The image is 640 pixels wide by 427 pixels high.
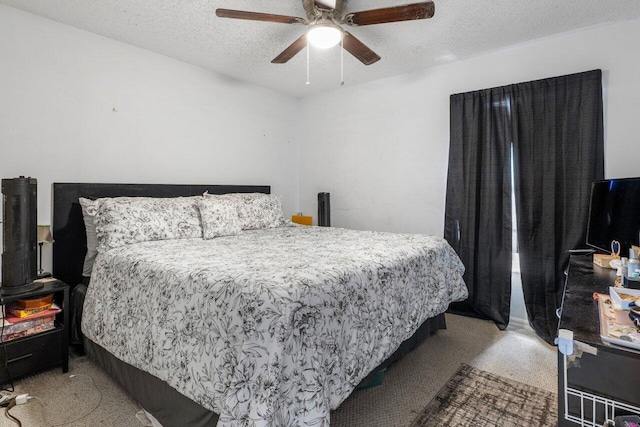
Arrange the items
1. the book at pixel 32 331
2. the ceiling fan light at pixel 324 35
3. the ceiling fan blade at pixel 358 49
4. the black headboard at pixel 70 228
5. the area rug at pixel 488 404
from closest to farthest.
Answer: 1. the area rug at pixel 488 404
2. the book at pixel 32 331
3. the ceiling fan light at pixel 324 35
4. the ceiling fan blade at pixel 358 49
5. the black headboard at pixel 70 228

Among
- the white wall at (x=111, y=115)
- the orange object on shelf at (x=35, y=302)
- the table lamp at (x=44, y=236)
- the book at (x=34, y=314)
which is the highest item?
the white wall at (x=111, y=115)

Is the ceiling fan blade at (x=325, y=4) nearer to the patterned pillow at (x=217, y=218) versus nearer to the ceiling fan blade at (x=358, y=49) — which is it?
the ceiling fan blade at (x=358, y=49)

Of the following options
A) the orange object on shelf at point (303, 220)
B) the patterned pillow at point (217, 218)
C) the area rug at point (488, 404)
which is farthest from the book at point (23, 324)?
the orange object on shelf at point (303, 220)

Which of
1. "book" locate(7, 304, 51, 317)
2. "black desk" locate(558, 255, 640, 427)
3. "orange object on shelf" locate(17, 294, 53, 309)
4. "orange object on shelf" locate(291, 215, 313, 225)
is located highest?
"orange object on shelf" locate(291, 215, 313, 225)

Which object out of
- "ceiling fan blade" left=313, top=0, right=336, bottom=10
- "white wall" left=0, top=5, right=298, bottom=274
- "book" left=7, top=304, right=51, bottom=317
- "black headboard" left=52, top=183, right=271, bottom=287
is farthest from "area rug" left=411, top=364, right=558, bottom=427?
"white wall" left=0, top=5, right=298, bottom=274

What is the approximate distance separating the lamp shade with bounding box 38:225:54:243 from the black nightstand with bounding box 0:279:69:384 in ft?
0.96

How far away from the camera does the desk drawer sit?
74.4 inches

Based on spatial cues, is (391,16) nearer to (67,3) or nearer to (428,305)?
(428,305)

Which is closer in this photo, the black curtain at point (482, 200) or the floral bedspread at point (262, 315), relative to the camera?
the floral bedspread at point (262, 315)

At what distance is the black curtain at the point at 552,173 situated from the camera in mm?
2516

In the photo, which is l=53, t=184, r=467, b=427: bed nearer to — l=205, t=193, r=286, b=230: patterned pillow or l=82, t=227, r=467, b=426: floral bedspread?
l=82, t=227, r=467, b=426: floral bedspread

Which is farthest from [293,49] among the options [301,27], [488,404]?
[488,404]

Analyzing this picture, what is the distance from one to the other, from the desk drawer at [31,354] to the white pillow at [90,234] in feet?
1.58

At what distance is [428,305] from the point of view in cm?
220
